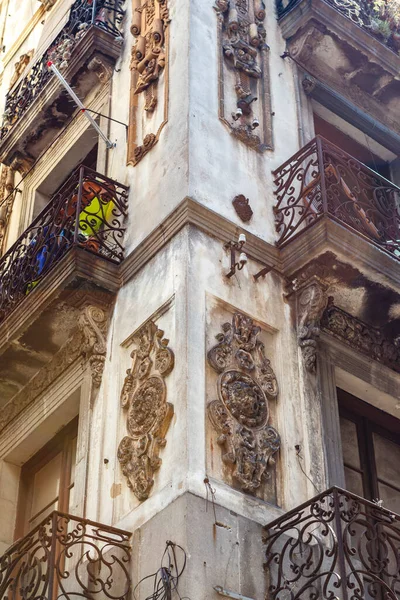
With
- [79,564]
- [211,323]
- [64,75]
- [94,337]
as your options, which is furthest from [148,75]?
[79,564]

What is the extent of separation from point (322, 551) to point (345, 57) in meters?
7.22

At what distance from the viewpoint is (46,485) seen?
11570mm

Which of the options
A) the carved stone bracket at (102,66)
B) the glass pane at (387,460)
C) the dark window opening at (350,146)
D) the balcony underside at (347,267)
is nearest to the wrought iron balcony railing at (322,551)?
the glass pane at (387,460)

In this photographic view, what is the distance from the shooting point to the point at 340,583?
771cm

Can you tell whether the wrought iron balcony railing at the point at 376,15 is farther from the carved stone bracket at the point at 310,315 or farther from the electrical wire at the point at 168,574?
the electrical wire at the point at 168,574

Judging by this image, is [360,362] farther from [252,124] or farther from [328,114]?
[328,114]

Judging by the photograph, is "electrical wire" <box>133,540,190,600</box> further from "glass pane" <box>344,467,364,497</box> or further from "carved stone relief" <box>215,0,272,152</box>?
"carved stone relief" <box>215,0,272,152</box>

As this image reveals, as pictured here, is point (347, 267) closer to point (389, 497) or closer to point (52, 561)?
point (389, 497)

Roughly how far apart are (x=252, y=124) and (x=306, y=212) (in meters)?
1.41

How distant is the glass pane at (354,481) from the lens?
1048 cm

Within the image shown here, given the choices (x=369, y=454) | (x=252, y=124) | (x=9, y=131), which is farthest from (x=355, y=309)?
(x=9, y=131)

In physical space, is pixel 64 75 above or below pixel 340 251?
above

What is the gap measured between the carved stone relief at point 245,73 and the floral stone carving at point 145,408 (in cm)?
267

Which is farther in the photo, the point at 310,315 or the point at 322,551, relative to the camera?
the point at 310,315
